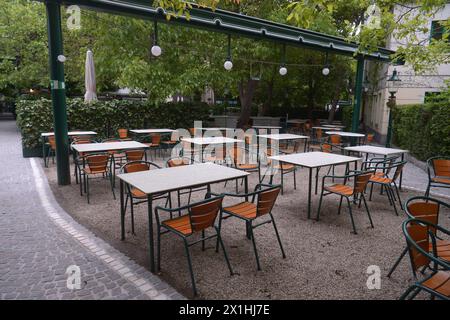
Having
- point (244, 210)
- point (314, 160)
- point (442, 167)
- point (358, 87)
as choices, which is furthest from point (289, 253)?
point (358, 87)

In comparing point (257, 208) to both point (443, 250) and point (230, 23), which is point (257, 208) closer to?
point (443, 250)

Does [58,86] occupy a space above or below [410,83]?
below

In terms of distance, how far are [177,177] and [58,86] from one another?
3944 millimetres

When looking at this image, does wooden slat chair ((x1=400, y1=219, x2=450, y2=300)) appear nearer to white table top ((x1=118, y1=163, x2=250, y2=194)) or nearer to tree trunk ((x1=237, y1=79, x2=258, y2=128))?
white table top ((x1=118, y1=163, x2=250, y2=194))

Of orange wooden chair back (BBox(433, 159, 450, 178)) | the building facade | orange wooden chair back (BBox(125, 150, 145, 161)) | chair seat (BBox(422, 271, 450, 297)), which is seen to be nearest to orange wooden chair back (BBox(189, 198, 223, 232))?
chair seat (BBox(422, 271, 450, 297))

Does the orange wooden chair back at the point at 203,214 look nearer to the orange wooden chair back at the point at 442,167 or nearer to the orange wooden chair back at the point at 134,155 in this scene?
the orange wooden chair back at the point at 134,155

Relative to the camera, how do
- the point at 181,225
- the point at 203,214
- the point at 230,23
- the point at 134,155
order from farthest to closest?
1. the point at 230,23
2. the point at 134,155
3. the point at 181,225
4. the point at 203,214

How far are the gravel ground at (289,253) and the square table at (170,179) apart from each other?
17.0 inches

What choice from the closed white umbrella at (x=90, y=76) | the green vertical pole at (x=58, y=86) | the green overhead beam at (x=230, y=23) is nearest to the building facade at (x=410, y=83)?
the green overhead beam at (x=230, y=23)

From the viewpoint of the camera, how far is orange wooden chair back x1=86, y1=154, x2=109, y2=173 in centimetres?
543

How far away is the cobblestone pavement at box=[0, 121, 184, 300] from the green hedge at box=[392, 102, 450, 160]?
8171 mm

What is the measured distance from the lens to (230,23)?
7699 mm

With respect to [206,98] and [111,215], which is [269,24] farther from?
[206,98]

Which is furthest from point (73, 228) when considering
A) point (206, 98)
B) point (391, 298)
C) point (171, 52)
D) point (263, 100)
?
point (206, 98)
